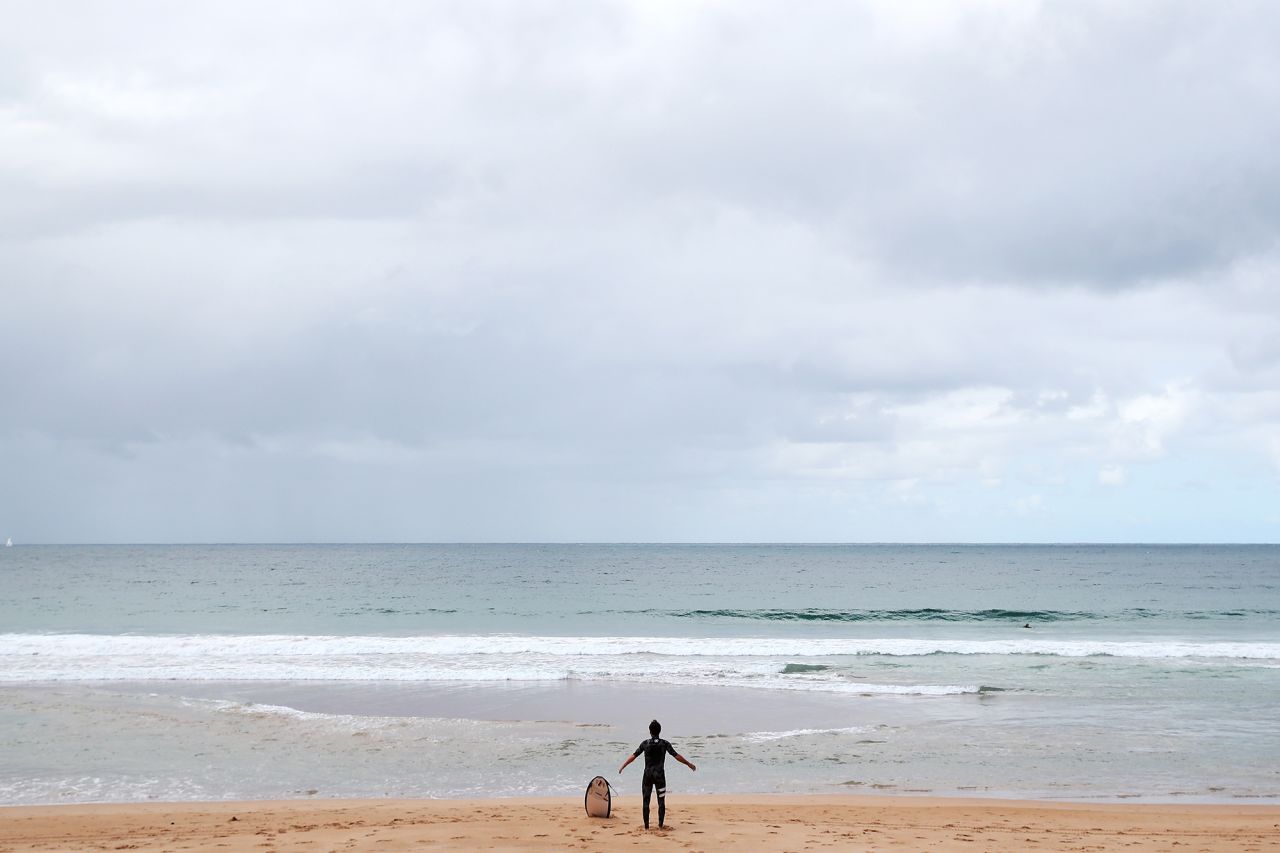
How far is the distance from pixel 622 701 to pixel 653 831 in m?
10.7

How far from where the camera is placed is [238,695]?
75.4ft

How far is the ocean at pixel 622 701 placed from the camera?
15305mm

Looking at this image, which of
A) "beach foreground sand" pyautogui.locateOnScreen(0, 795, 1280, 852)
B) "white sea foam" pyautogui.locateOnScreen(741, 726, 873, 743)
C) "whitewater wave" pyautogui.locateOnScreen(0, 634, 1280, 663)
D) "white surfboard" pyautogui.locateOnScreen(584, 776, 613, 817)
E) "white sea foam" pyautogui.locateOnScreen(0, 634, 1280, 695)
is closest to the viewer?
"beach foreground sand" pyautogui.locateOnScreen(0, 795, 1280, 852)

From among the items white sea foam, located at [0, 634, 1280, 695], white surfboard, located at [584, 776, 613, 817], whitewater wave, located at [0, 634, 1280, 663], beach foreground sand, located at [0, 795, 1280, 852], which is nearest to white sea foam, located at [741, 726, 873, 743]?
beach foreground sand, located at [0, 795, 1280, 852]

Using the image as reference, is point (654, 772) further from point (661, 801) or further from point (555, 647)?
point (555, 647)

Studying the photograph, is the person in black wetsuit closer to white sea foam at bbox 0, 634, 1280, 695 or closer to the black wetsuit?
the black wetsuit

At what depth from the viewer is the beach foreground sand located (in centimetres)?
1119

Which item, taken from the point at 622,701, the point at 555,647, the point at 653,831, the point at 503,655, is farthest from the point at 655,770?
the point at 555,647

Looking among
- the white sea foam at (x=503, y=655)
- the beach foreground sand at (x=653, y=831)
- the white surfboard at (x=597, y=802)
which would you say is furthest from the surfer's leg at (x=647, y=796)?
the white sea foam at (x=503, y=655)

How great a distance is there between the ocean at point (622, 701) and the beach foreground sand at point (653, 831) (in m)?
1.04

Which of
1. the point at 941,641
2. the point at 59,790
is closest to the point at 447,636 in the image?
the point at 941,641

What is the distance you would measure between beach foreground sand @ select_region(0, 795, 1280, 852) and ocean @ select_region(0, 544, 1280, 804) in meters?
1.04

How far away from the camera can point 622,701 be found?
73.6 feet

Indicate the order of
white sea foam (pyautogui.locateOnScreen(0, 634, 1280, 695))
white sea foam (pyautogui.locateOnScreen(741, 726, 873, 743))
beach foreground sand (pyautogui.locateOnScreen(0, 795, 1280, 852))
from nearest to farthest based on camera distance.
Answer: beach foreground sand (pyautogui.locateOnScreen(0, 795, 1280, 852)) → white sea foam (pyautogui.locateOnScreen(741, 726, 873, 743)) → white sea foam (pyautogui.locateOnScreen(0, 634, 1280, 695))
